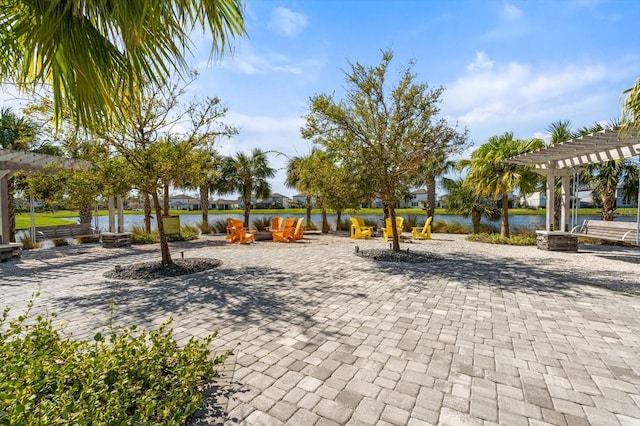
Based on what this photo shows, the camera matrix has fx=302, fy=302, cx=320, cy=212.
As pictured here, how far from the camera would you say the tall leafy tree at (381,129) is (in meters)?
8.62

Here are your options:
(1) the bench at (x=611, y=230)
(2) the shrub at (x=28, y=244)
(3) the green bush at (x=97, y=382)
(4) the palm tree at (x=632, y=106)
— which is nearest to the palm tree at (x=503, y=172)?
(1) the bench at (x=611, y=230)

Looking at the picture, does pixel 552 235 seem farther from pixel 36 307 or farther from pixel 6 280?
pixel 6 280

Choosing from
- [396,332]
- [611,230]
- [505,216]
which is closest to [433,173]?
[505,216]

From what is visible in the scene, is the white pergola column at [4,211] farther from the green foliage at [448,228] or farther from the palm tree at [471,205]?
the palm tree at [471,205]

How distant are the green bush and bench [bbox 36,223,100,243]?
13.7m

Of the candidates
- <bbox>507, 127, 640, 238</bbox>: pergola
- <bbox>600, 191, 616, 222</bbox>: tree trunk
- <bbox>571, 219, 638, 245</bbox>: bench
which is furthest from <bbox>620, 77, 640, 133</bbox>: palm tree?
<bbox>600, 191, 616, 222</bbox>: tree trunk

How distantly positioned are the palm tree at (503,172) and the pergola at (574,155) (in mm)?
1558

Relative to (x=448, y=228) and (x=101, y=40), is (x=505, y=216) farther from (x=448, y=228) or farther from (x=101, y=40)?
(x=101, y=40)

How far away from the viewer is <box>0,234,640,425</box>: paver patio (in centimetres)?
254

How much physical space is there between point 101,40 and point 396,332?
423 centimetres

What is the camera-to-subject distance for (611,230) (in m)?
10.3

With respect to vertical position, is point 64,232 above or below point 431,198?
below

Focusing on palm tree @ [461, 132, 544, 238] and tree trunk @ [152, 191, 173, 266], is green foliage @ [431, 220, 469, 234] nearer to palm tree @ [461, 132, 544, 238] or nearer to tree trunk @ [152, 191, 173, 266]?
palm tree @ [461, 132, 544, 238]

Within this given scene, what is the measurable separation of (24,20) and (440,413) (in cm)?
418
